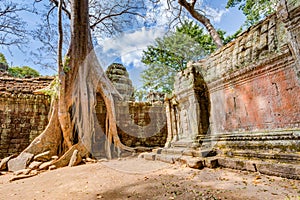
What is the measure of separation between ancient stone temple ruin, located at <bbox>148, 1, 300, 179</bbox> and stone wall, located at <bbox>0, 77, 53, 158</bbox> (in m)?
4.53

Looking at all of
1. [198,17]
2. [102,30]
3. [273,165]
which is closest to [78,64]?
[102,30]

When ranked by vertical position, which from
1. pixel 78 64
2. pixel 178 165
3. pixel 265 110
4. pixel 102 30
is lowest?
pixel 178 165

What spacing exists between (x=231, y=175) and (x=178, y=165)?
43.6 inches

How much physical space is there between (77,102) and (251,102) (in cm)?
453

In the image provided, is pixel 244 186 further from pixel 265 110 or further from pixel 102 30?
pixel 102 30

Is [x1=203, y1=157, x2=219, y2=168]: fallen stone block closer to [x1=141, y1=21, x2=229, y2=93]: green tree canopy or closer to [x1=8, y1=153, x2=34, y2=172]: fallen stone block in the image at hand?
[x1=8, y1=153, x2=34, y2=172]: fallen stone block

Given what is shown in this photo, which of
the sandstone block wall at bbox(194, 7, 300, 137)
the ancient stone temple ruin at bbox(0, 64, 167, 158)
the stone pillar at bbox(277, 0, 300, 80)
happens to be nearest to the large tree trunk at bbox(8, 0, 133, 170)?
the ancient stone temple ruin at bbox(0, 64, 167, 158)

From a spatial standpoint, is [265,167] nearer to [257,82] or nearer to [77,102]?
[257,82]

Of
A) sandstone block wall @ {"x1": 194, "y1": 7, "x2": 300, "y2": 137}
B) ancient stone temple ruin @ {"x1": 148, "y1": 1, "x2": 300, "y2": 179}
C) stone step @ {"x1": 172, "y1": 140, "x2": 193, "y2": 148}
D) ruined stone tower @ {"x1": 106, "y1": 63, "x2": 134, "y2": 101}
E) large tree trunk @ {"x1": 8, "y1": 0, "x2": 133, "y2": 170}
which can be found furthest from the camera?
ruined stone tower @ {"x1": 106, "y1": 63, "x2": 134, "y2": 101}

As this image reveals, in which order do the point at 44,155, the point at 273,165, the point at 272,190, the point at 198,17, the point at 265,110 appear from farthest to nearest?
the point at 198,17
the point at 44,155
the point at 265,110
the point at 273,165
the point at 272,190

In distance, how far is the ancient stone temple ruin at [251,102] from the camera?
221 cm

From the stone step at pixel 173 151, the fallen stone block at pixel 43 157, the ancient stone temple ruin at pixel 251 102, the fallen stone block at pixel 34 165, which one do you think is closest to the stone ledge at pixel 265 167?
the ancient stone temple ruin at pixel 251 102

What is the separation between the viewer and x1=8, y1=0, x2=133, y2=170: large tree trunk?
4836 mm

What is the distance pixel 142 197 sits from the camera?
1.86 metres
